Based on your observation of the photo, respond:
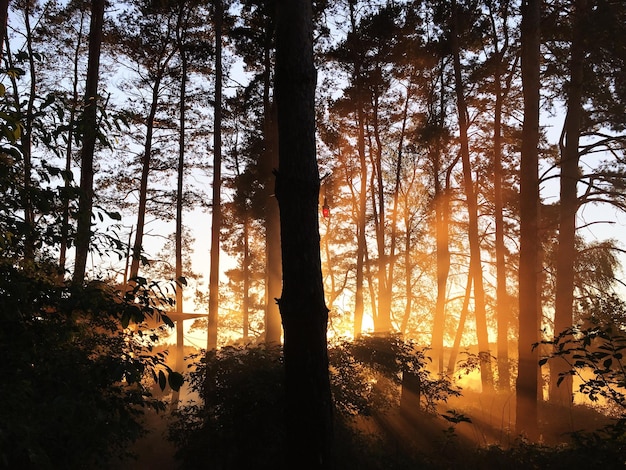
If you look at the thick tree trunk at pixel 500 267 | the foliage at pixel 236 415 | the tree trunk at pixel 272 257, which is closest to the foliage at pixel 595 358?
the foliage at pixel 236 415

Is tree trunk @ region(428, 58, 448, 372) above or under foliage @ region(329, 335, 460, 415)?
above

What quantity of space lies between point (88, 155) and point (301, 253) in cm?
807

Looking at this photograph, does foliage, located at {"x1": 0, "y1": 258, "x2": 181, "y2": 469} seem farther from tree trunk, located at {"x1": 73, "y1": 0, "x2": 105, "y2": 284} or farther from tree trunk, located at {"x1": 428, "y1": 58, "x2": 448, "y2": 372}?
tree trunk, located at {"x1": 428, "y1": 58, "x2": 448, "y2": 372}

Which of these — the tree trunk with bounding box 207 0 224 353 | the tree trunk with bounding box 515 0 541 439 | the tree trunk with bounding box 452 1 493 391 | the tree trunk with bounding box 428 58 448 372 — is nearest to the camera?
the tree trunk with bounding box 515 0 541 439

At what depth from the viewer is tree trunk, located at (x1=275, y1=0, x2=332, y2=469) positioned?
3547 millimetres

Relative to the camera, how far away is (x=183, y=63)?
784 inches

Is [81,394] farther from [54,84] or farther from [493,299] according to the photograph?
[493,299]

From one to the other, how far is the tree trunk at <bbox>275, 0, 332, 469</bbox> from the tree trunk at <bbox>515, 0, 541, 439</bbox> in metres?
6.71

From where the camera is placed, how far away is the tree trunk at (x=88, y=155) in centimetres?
328

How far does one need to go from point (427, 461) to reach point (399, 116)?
19.3 metres

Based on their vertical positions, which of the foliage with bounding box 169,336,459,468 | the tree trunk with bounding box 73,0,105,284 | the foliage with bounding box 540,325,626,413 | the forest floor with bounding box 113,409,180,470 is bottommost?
the forest floor with bounding box 113,409,180,470

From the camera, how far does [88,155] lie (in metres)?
10.1

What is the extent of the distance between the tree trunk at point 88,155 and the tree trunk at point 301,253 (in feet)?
4.68

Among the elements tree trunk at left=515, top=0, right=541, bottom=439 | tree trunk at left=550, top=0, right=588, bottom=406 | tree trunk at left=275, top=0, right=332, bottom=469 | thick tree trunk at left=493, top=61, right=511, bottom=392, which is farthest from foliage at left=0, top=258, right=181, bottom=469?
thick tree trunk at left=493, top=61, right=511, bottom=392
